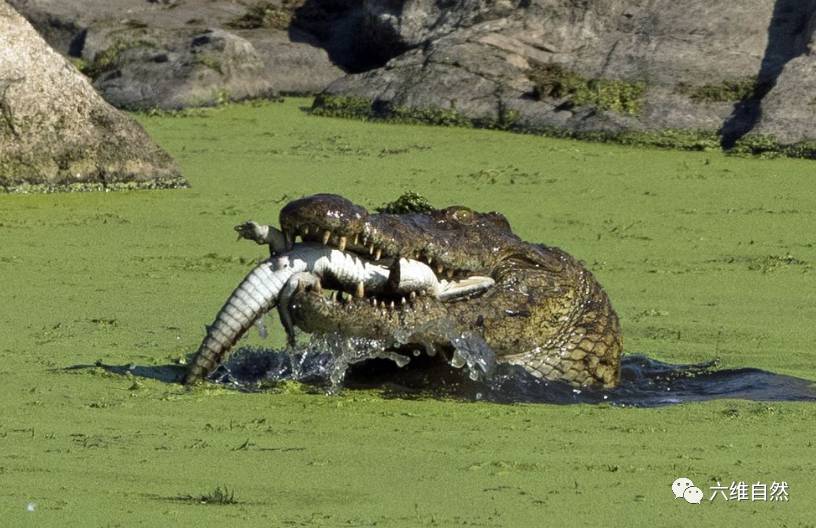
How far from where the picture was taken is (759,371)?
692 cm

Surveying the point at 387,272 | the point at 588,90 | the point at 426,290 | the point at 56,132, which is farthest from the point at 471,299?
the point at 588,90

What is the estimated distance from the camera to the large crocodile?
570cm

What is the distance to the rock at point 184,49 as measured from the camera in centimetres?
1439

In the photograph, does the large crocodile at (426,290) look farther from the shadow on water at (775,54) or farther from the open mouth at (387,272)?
the shadow on water at (775,54)

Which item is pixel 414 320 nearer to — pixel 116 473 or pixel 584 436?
pixel 584 436

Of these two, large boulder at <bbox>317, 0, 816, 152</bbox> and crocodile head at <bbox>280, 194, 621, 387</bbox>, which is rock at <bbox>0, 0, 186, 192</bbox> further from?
crocodile head at <bbox>280, 194, 621, 387</bbox>

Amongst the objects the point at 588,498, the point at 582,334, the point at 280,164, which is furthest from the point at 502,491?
the point at 280,164

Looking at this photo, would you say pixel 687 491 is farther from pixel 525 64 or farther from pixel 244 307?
pixel 525 64

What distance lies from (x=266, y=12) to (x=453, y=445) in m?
12.0

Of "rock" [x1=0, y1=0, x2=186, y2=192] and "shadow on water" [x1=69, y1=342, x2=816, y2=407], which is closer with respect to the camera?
"shadow on water" [x1=69, y1=342, x2=816, y2=407]

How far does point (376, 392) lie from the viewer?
20.2 ft

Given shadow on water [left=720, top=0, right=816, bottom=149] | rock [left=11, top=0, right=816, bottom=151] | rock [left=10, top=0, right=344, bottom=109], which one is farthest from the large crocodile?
rock [left=10, top=0, right=344, bottom=109]

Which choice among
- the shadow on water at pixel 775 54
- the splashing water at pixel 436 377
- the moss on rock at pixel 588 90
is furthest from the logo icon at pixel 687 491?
the moss on rock at pixel 588 90

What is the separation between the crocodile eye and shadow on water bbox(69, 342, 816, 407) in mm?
498
